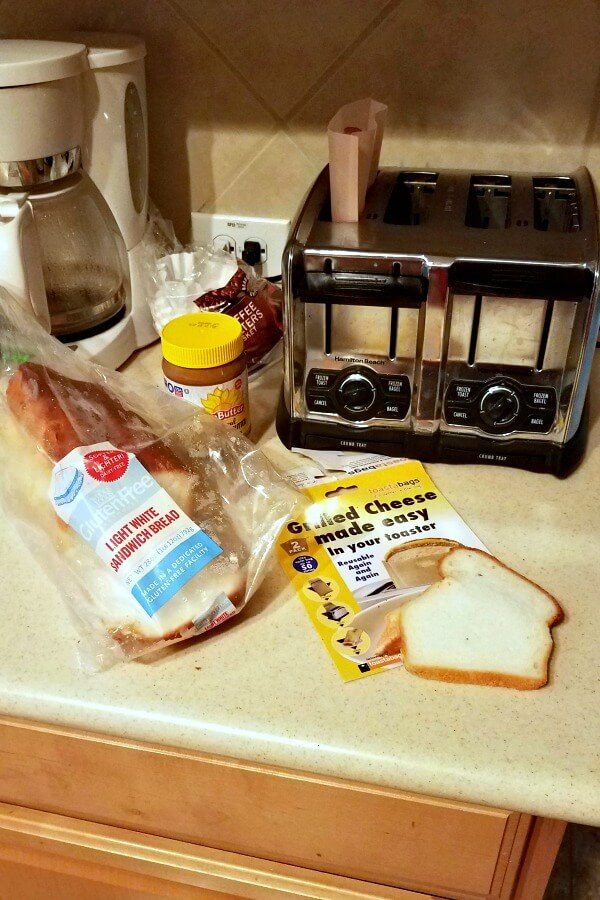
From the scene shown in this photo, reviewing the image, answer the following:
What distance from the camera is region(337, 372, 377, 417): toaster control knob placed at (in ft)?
2.44

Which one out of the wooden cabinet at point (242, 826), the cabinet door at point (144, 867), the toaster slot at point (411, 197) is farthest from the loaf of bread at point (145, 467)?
the toaster slot at point (411, 197)

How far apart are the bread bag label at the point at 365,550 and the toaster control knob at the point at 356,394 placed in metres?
0.06

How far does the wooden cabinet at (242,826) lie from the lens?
58 centimetres

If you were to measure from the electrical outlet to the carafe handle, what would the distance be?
317mm

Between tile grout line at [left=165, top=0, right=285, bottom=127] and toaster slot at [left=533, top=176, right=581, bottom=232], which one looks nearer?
toaster slot at [left=533, top=176, right=581, bottom=232]

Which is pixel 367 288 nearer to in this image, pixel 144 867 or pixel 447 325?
pixel 447 325

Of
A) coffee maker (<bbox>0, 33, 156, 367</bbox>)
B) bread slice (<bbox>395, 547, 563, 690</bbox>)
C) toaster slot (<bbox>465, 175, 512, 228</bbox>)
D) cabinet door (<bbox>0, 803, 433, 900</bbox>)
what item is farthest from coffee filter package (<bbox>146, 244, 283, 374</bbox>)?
cabinet door (<bbox>0, 803, 433, 900</bbox>)

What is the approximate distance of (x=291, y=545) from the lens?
2.26 ft

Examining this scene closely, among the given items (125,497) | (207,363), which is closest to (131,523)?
(125,497)

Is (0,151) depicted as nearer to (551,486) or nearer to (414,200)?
(414,200)

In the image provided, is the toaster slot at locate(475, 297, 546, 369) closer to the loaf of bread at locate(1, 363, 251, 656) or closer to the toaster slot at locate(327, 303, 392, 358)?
the toaster slot at locate(327, 303, 392, 358)

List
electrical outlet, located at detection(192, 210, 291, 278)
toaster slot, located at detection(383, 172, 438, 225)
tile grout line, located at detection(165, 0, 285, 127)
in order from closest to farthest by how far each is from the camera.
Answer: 1. toaster slot, located at detection(383, 172, 438, 225)
2. tile grout line, located at detection(165, 0, 285, 127)
3. electrical outlet, located at detection(192, 210, 291, 278)

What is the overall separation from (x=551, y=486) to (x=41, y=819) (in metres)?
0.58

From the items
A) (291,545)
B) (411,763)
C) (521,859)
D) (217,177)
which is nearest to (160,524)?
(291,545)
